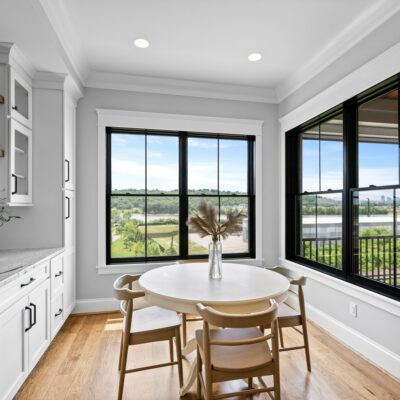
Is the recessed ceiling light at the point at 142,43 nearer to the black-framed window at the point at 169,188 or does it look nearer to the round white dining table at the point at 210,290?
the black-framed window at the point at 169,188

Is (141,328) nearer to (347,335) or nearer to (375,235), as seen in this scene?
(347,335)

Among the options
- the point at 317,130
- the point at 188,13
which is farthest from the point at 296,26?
the point at 317,130

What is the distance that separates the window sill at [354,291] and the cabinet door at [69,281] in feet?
8.79

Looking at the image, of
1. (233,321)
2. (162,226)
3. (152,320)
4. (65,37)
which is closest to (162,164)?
(162,226)

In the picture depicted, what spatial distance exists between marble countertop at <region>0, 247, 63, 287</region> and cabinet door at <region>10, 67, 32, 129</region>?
1.23 metres

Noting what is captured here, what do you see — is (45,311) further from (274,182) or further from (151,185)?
(274,182)

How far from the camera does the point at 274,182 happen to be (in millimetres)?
4004

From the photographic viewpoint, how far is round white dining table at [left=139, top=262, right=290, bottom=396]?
1.72 metres


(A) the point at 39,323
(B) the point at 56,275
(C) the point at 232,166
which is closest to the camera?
(A) the point at 39,323

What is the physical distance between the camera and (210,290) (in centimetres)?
191

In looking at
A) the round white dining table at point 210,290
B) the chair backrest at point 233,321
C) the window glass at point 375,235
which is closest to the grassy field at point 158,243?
the round white dining table at point 210,290

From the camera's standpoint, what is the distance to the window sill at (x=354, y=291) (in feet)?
7.34

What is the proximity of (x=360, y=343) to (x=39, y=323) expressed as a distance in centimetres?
279

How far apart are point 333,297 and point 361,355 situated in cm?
56
